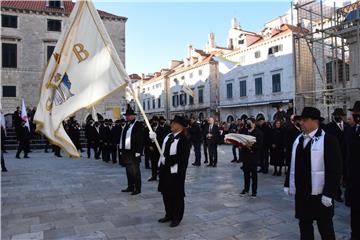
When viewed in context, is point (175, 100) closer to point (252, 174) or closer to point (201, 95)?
point (201, 95)

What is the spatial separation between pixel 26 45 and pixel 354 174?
108ft

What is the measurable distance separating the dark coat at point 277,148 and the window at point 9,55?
28.3 meters

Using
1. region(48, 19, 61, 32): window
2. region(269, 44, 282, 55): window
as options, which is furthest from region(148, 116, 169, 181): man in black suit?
region(48, 19, 61, 32): window

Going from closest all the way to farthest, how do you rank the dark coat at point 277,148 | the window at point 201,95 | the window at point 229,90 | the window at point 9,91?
the dark coat at point 277,148 → the window at point 9,91 → the window at point 229,90 → the window at point 201,95

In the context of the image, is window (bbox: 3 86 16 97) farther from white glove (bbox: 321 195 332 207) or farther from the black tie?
white glove (bbox: 321 195 332 207)

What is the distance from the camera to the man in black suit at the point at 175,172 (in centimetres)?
518

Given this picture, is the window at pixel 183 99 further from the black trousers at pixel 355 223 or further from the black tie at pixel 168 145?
the black trousers at pixel 355 223

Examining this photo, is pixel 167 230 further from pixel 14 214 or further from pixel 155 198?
pixel 14 214

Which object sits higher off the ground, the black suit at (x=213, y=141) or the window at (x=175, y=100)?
the window at (x=175, y=100)

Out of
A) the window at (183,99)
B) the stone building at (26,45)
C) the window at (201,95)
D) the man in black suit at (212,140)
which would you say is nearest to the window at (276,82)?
the window at (201,95)

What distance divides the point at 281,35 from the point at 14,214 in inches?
1190

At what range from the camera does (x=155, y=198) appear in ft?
23.0

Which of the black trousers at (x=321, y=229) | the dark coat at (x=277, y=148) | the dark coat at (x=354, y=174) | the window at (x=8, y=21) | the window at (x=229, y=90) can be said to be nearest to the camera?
the black trousers at (x=321, y=229)

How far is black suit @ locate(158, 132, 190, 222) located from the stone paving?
10.3 inches
